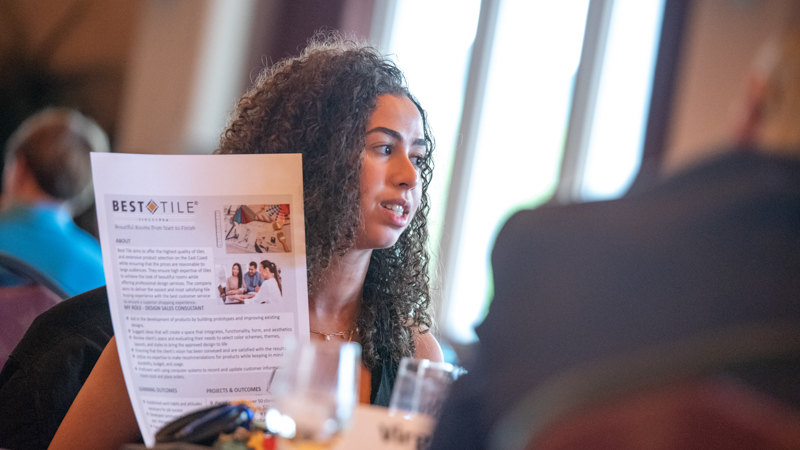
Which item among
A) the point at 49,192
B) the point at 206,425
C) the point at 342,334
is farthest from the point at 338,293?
the point at 49,192

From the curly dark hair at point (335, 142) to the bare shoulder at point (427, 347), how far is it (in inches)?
1.3

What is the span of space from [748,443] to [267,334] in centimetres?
71

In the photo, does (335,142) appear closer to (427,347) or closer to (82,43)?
(427,347)

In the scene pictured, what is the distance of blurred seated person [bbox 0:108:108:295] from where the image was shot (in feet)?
7.52

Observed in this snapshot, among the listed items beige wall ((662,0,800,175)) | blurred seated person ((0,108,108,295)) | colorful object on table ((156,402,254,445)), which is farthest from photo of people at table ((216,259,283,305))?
beige wall ((662,0,800,175))

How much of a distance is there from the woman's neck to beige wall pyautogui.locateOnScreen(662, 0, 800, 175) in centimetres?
214

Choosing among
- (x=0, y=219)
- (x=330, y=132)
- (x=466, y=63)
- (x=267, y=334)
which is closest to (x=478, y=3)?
(x=466, y=63)

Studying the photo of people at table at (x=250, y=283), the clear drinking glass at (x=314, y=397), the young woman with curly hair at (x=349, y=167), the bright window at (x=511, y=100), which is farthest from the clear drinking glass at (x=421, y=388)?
the bright window at (x=511, y=100)

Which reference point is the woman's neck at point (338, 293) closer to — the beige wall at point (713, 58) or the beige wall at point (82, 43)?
the beige wall at point (713, 58)

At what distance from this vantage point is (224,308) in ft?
3.13

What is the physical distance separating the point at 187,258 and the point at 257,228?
10 cm

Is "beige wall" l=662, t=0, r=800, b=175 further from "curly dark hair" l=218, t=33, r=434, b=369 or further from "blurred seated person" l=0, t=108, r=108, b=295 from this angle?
"blurred seated person" l=0, t=108, r=108, b=295

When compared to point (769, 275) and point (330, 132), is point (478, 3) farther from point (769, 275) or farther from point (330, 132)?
point (769, 275)

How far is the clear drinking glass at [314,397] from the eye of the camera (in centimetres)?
59
